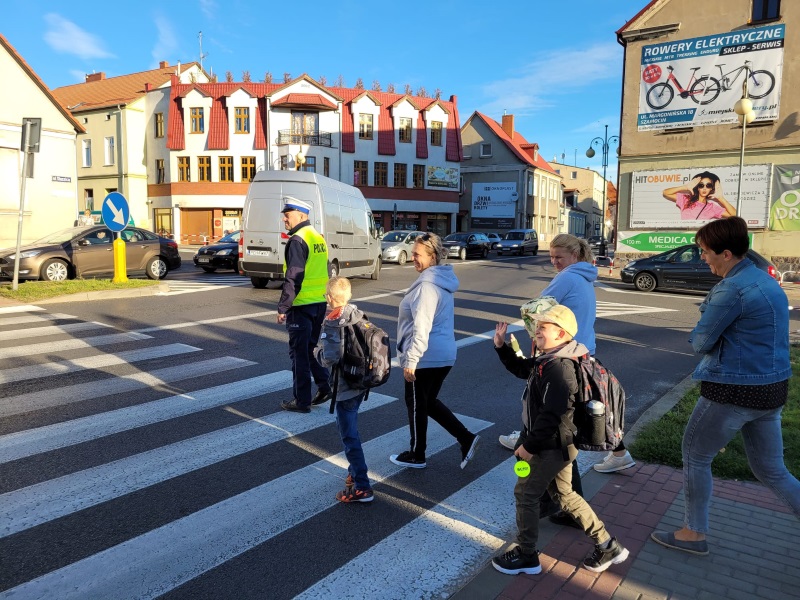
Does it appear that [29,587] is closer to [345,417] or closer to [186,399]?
[345,417]

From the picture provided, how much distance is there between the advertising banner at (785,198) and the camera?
20.4 meters

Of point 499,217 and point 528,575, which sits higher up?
point 499,217

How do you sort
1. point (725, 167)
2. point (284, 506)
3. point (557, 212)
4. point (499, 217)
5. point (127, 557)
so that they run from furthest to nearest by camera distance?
point (557, 212) → point (499, 217) → point (725, 167) → point (284, 506) → point (127, 557)

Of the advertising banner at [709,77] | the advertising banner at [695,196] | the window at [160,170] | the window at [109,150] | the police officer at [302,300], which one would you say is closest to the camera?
the police officer at [302,300]

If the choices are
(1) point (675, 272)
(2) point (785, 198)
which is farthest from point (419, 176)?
(1) point (675, 272)

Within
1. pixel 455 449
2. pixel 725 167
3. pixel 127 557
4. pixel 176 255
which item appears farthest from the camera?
pixel 725 167

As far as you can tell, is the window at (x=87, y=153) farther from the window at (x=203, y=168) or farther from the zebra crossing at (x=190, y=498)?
the zebra crossing at (x=190, y=498)

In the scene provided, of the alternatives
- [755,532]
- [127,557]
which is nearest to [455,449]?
[755,532]

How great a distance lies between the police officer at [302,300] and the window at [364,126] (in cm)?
4193

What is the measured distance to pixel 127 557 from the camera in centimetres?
322

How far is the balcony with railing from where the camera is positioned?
4353 cm

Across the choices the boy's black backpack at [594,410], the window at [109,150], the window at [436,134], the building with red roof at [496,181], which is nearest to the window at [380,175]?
the window at [436,134]

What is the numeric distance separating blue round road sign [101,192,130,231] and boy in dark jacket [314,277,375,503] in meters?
10.8

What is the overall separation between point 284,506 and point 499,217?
53.8 metres
